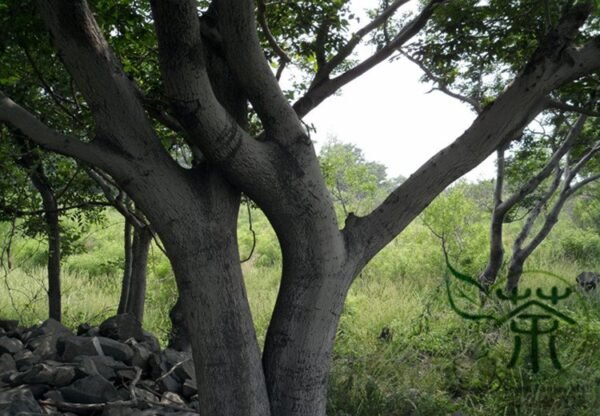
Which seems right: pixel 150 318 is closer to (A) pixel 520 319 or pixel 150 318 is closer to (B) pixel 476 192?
(A) pixel 520 319

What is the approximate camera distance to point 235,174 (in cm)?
300

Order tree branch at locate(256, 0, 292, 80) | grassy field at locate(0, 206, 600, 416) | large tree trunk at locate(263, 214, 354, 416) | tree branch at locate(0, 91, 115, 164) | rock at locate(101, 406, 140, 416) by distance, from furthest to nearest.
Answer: grassy field at locate(0, 206, 600, 416) → tree branch at locate(256, 0, 292, 80) → rock at locate(101, 406, 140, 416) → large tree trunk at locate(263, 214, 354, 416) → tree branch at locate(0, 91, 115, 164)

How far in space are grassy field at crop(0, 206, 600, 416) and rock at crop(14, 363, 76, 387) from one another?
1479 mm

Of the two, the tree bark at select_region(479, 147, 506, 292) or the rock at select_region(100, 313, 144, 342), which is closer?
the rock at select_region(100, 313, 144, 342)

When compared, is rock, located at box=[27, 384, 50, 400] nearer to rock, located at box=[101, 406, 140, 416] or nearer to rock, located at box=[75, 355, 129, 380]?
rock, located at box=[75, 355, 129, 380]

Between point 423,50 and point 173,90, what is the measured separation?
3.18 m

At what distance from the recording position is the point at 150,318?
A: 8352mm

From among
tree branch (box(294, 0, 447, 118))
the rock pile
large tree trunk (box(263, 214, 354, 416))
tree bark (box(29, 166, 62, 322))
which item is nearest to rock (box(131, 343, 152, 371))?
the rock pile

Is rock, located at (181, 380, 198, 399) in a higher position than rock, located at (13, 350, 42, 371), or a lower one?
lower

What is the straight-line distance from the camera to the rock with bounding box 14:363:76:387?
386 centimetres

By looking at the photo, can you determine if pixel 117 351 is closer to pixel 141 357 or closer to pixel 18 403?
pixel 141 357

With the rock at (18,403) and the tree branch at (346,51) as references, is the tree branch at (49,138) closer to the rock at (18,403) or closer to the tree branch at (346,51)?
the rock at (18,403)

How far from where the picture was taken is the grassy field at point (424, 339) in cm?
483

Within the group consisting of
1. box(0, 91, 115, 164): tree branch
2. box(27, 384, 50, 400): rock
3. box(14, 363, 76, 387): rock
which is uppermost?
box(0, 91, 115, 164): tree branch
